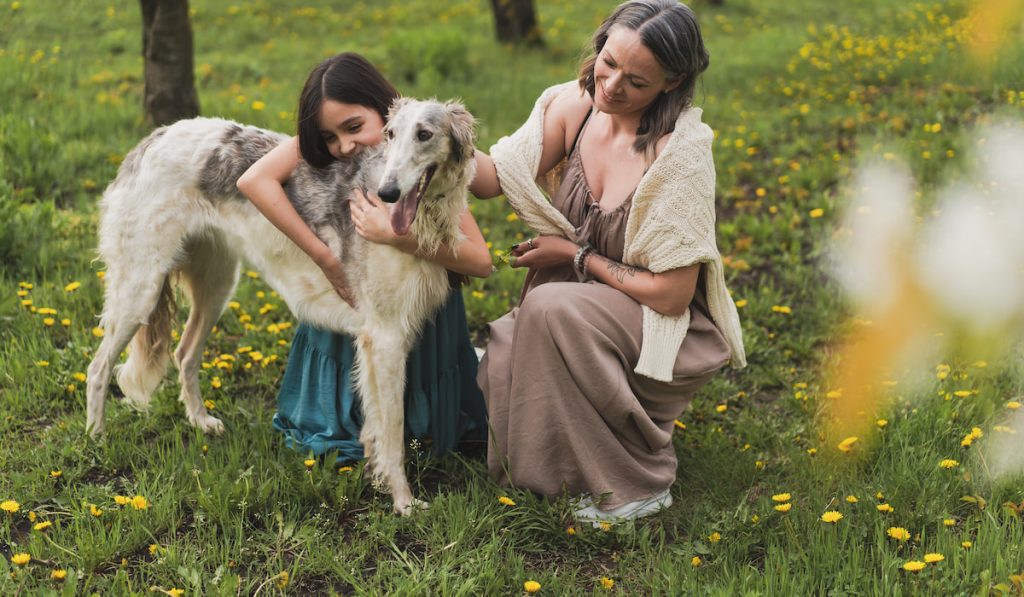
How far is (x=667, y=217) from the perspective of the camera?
10.3 ft

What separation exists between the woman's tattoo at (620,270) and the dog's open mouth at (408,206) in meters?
0.76

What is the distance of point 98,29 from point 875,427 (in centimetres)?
984

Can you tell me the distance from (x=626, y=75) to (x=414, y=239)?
0.90m

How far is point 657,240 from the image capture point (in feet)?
10.4

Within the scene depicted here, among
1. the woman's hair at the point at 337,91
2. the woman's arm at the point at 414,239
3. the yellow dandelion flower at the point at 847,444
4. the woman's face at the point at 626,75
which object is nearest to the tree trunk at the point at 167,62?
the woman's hair at the point at 337,91

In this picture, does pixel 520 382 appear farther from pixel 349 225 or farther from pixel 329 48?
pixel 329 48

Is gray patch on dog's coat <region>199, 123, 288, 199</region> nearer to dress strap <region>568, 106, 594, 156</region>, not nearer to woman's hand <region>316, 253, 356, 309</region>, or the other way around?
woman's hand <region>316, 253, 356, 309</region>

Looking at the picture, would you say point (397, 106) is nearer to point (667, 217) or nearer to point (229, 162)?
point (229, 162)

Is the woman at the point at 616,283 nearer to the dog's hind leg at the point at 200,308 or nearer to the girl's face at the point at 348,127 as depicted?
the girl's face at the point at 348,127

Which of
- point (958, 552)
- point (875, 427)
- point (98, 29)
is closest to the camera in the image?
point (958, 552)

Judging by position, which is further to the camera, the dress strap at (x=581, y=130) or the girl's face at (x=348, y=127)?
the dress strap at (x=581, y=130)

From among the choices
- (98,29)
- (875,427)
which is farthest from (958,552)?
(98,29)

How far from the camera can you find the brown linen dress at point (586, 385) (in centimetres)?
318

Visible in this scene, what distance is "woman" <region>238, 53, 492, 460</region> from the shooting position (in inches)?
128
